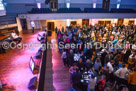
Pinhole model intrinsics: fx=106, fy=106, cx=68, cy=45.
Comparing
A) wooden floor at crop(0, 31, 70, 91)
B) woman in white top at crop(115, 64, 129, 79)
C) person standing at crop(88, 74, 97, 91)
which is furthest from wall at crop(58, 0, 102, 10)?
person standing at crop(88, 74, 97, 91)

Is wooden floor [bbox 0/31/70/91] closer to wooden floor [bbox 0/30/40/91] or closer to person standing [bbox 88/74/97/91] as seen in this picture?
wooden floor [bbox 0/30/40/91]

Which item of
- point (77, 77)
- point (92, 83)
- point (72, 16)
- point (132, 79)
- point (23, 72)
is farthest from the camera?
point (72, 16)

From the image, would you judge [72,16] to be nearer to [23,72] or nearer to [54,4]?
[54,4]

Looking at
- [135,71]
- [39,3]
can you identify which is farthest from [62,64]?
[39,3]

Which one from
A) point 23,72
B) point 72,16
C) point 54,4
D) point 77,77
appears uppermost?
point 54,4

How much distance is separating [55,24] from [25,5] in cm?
519

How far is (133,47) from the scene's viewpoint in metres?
6.97

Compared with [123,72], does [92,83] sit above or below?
below

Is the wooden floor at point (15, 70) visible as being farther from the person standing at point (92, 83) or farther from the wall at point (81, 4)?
the wall at point (81, 4)

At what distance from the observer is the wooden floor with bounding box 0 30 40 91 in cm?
398

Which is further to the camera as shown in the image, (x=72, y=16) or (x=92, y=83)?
(x=72, y=16)

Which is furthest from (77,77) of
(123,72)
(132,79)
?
(132,79)

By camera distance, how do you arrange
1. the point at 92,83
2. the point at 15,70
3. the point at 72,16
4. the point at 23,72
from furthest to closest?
the point at 72,16 < the point at 15,70 < the point at 23,72 < the point at 92,83

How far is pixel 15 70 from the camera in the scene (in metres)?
4.95
